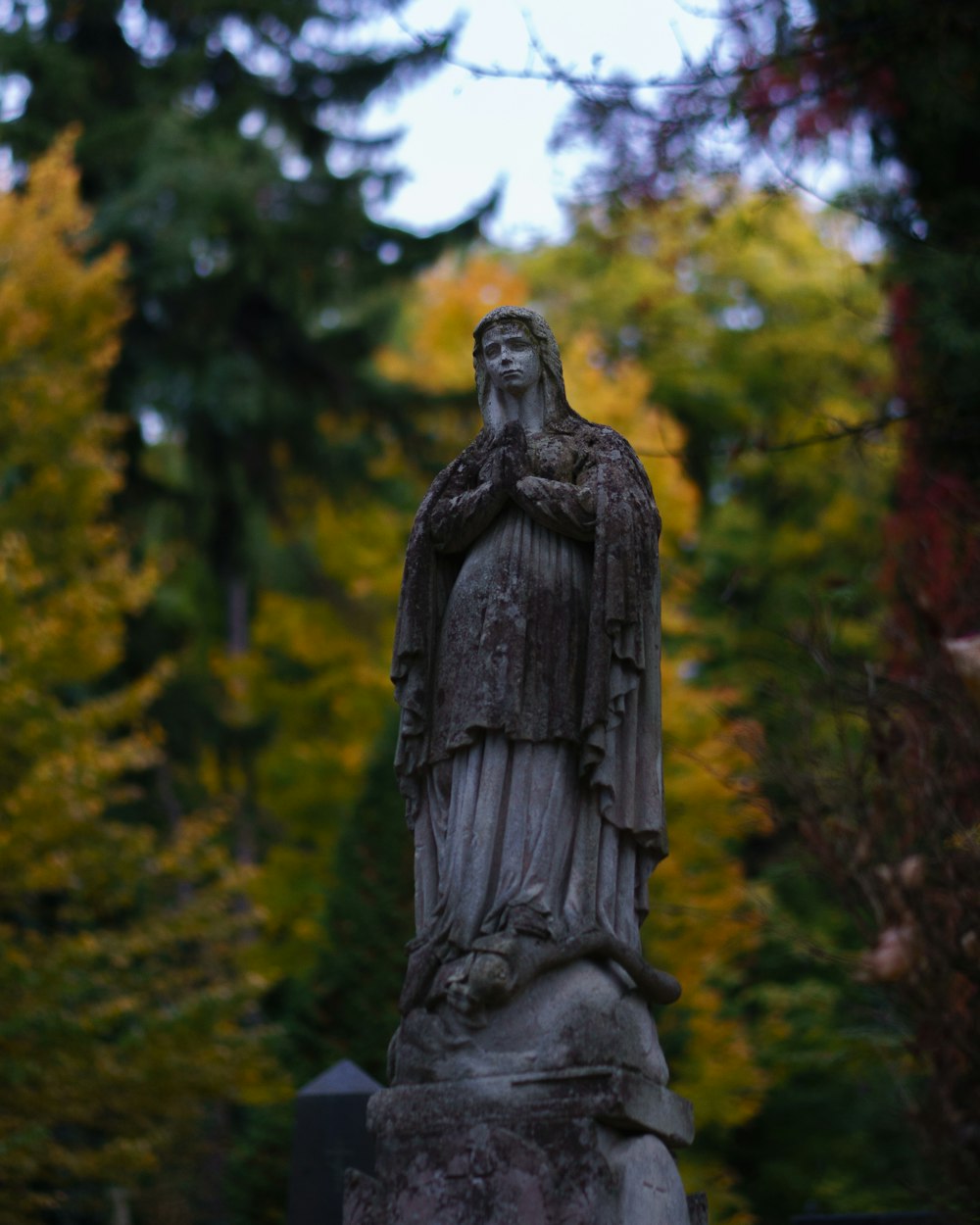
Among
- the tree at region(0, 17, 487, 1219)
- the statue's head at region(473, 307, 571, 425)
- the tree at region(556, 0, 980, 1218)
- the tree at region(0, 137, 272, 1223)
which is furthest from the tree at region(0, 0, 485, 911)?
the statue's head at region(473, 307, 571, 425)

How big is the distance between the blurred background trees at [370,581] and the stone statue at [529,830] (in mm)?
1113

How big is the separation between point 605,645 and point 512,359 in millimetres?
1277

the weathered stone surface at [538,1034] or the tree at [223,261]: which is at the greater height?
the tree at [223,261]

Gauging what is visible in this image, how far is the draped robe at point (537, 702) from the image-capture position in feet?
19.7

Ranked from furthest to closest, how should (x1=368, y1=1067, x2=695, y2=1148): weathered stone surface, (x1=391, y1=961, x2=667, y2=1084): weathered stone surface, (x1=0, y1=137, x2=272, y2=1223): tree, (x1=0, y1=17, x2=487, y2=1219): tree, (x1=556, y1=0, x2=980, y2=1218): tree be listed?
(x1=0, y1=17, x2=487, y2=1219): tree → (x1=0, y1=137, x2=272, y2=1223): tree → (x1=556, y1=0, x2=980, y2=1218): tree → (x1=391, y1=961, x2=667, y2=1084): weathered stone surface → (x1=368, y1=1067, x2=695, y2=1148): weathered stone surface

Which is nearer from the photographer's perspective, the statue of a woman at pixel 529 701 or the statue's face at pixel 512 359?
the statue of a woman at pixel 529 701

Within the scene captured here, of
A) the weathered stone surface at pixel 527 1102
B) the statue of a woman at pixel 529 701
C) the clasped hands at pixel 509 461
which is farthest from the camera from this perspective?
the clasped hands at pixel 509 461

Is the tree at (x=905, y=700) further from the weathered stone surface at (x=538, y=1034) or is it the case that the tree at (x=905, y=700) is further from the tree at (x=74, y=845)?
the tree at (x=74, y=845)

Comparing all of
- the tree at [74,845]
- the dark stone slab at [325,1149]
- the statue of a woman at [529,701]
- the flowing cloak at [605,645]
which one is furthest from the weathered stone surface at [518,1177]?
the tree at [74,845]

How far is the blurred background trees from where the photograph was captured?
9.80 m

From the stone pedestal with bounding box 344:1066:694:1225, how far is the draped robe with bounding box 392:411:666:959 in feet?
1.70

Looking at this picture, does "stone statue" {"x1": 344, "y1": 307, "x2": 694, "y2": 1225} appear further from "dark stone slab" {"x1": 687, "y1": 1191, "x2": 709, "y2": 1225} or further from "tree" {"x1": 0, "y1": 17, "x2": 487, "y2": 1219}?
"tree" {"x1": 0, "y1": 17, "x2": 487, "y2": 1219}

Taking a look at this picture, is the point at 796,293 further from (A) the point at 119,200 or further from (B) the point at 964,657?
(B) the point at 964,657

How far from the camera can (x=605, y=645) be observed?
243 inches
